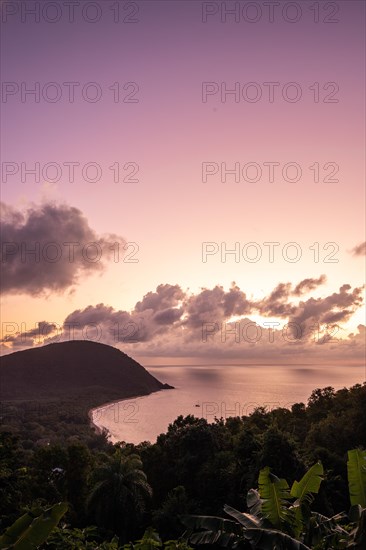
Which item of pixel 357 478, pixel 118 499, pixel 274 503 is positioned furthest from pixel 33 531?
pixel 118 499

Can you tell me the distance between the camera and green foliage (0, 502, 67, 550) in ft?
36.2

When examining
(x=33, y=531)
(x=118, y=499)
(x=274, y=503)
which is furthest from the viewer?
(x=118, y=499)

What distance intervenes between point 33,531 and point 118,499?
24.4 metres

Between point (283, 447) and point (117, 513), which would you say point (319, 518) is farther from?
point (117, 513)

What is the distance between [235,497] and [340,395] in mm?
35295

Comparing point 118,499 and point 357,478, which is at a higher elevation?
point 357,478

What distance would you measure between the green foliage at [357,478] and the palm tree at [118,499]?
2245cm

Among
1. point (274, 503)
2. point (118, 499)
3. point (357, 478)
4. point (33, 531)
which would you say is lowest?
point (118, 499)

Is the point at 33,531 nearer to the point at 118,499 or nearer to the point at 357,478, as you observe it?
the point at 357,478

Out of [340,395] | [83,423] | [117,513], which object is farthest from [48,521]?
[83,423]

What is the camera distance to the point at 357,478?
15.0 m

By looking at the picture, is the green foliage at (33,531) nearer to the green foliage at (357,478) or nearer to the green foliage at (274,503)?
the green foliage at (274,503)

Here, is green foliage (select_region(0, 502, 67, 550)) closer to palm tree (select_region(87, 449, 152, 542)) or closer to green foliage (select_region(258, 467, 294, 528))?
green foliage (select_region(258, 467, 294, 528))

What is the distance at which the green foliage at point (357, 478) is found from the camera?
48.5 ft
